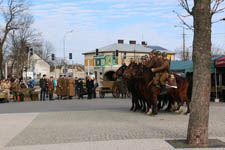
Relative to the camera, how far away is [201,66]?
7789mm

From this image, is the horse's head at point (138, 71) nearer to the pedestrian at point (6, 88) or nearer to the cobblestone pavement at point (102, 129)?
the cobblestone pavement at point (102, 129)

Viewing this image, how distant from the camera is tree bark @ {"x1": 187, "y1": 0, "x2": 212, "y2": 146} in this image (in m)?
7.72

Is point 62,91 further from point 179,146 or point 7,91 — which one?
point 179,146

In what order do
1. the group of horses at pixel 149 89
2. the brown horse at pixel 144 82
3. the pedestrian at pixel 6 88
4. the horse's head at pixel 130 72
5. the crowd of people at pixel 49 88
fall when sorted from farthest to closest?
the crowd of people at pixel 49 88, the pedestrian at pixel 6 88, the horse's head at pixel 130 72, the group of horses at pixel 149 89, the brown horse at pixel 144 82

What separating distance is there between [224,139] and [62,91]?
1934cm

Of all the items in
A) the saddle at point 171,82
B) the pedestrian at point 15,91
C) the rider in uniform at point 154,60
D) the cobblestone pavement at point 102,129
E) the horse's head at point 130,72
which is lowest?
the cobblestone pavement at point 102,129

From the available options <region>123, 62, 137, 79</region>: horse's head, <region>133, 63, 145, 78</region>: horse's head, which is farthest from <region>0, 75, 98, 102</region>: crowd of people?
<region>133, 63, 145, 78</region>: horse's head

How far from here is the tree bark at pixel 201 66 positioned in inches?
304

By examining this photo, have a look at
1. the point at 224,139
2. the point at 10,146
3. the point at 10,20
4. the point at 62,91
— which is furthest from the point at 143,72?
the point at 10,20

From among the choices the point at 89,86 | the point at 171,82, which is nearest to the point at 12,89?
the point at 89,86

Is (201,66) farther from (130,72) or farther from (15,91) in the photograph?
(15,91)

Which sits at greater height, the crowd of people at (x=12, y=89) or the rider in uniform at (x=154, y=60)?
the rider in uniform at (x=154, y=60)

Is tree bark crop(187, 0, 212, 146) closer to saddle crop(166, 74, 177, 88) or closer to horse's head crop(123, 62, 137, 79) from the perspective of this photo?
saddle crop(166, 74, 177, 88)

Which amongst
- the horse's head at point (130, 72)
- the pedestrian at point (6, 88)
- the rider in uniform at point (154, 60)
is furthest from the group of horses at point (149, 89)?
the pedestrian at point (6, 88)
